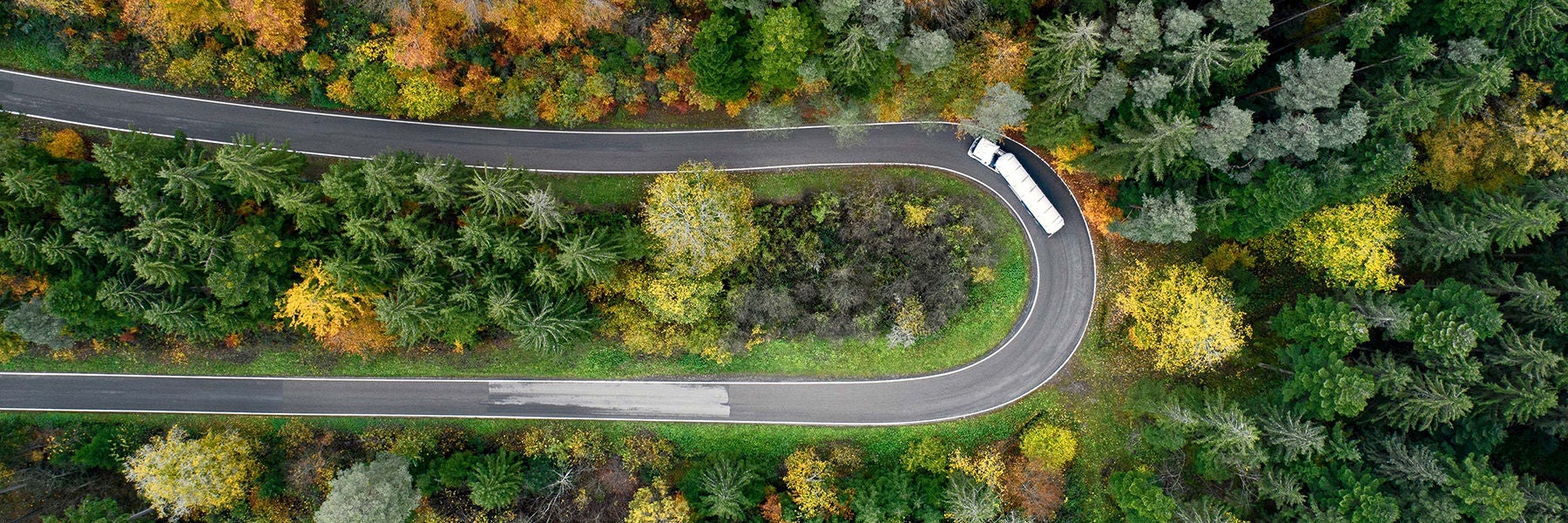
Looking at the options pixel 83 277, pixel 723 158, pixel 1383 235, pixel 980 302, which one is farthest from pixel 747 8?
pixel 83 277

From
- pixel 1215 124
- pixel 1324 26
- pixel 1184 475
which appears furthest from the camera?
pixel 1184 475

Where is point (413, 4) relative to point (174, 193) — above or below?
above

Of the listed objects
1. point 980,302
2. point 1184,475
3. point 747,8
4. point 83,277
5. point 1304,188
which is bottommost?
point 83,277

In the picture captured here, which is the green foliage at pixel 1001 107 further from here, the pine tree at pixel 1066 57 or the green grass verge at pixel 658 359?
the green grass verge at pixel 658 359

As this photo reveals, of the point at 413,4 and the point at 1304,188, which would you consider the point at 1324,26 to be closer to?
the point at 1304,188

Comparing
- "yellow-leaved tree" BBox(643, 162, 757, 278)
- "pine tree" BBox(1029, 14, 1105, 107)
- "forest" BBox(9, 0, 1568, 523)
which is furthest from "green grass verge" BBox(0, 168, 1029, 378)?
"pine tree" BBox(1029, 14, 1105, 107)

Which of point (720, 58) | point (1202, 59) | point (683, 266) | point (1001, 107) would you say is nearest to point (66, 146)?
point (683, 266)

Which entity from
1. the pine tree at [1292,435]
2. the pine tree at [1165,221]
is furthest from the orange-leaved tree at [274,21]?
the pine tree at [1292,435]

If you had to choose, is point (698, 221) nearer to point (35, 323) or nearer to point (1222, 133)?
point (1222, 133)
